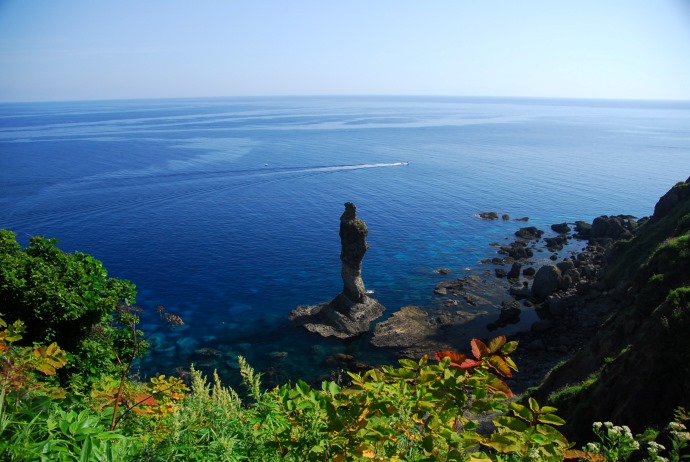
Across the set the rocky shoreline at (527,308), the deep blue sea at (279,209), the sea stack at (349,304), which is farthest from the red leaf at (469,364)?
the sea stack at (349,304)

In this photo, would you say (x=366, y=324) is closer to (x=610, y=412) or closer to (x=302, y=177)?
(x=610, y=412)

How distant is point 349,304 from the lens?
150ft

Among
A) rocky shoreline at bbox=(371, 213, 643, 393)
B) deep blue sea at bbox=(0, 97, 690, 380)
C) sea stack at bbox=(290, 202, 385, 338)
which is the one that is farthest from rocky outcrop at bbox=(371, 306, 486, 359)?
deep blue sea at bbox=(0, 97, 690, 380)

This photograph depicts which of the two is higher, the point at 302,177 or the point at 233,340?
the point at 302,177

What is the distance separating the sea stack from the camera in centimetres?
4409

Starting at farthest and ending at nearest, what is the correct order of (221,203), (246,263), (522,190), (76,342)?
(522,190) < (221,203) < (246,263) < (76,342)

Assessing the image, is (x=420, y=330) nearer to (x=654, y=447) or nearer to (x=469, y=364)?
(x=654, y=447)

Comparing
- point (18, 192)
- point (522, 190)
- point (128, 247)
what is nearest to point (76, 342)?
point (128, 247)

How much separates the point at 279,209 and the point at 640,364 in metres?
67.9

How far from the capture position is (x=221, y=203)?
3371 inches

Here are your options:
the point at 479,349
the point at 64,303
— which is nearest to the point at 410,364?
the point at 479,349

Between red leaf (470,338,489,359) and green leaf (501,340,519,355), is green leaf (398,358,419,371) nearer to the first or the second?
red leaf (470,338,489,359)

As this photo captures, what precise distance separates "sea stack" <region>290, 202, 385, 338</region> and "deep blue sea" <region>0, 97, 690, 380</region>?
6.53ft

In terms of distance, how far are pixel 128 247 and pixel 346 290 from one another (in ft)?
117
